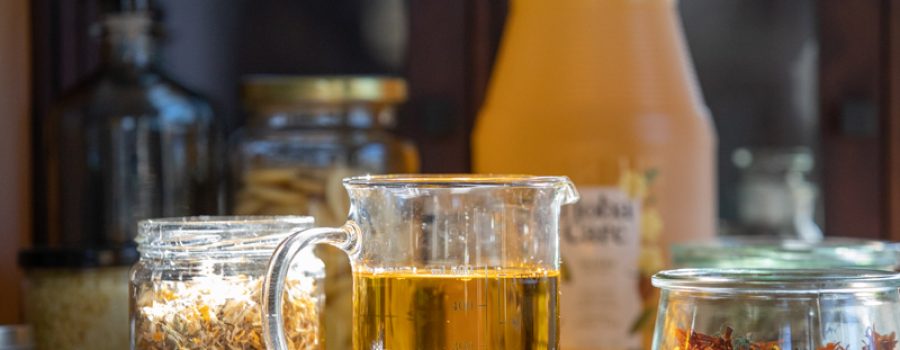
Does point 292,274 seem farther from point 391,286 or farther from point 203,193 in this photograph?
point 203,193

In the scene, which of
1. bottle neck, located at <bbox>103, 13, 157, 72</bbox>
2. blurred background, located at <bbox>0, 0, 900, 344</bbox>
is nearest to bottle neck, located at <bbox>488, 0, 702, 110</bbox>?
Answer: blurred background, located at <bbox>0, 0, 900, 344</bbox>

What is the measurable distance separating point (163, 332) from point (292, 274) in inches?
2.8

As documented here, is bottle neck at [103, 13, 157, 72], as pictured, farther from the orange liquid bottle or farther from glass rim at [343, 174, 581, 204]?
glass rim at [343, 174, 581, 204]

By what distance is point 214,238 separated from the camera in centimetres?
61

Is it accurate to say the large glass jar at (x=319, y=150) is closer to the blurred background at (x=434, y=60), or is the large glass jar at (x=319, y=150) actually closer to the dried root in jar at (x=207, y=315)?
the blurred background at (x=434, y=60)

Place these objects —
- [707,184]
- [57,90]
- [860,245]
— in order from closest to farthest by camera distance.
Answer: [860,245] < [707,184] < [57,90]

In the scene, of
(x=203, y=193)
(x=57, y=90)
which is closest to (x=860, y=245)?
(x=203, y=193)

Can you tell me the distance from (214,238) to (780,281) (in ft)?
0.90

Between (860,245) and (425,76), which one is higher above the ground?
(425,76)

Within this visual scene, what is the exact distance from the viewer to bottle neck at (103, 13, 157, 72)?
0.93m

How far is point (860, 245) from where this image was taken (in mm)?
757

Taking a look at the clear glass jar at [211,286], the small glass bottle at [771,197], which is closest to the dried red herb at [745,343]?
the clear glass jar at [211,286]

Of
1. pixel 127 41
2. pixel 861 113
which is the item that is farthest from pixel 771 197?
pixel 127 41

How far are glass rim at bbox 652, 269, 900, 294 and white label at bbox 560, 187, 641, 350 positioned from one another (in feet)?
0.80
